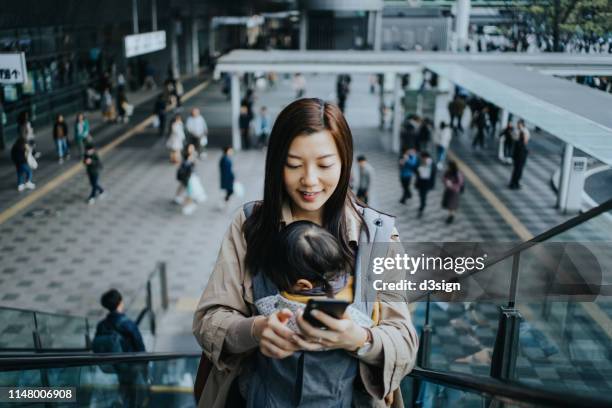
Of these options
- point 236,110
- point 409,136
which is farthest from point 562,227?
point 236,110

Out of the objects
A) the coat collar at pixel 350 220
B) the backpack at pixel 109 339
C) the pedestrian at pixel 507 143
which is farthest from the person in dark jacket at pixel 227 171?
the coat collar at pixel 350 220

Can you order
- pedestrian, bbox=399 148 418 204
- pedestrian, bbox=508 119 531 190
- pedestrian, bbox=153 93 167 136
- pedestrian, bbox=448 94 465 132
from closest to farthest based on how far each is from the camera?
1. pedestrian, bbox=399 148 418 204
2. pedestrian, bbox=508 119 531 190
3. pedestrian, bbox=448 94 465 132
4. pedestrian, bbox=153 93 167 136

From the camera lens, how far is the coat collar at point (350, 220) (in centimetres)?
173

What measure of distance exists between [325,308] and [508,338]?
1770 mm

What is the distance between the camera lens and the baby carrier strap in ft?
5.41

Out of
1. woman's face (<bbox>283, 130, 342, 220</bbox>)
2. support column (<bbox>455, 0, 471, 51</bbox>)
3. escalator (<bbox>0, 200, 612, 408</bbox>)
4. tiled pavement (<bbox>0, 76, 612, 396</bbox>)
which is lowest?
tiled pavement (<bbox>0, 76, 612, 396</bbox>)

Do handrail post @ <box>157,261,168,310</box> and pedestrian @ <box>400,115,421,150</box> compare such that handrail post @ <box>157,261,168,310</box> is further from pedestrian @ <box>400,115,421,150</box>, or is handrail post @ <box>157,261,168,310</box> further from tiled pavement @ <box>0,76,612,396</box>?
pedestrian @ <box>400,115,421,150</box>

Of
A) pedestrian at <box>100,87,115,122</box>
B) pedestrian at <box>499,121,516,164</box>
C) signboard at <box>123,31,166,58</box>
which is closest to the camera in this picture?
pedestrian at <box>499,121,516,164</box>

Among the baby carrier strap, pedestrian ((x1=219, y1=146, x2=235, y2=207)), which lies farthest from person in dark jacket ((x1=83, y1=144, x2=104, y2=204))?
the baby carrier strap

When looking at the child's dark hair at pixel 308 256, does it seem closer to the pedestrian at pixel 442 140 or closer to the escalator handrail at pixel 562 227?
the escalator handrail at pixel 562 227

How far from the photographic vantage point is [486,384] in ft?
6.11

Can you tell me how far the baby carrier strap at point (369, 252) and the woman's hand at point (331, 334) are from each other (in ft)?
0.46

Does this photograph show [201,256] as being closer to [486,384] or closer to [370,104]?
[486,384]

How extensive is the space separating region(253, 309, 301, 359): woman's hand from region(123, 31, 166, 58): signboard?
45.7 feet
